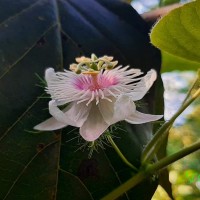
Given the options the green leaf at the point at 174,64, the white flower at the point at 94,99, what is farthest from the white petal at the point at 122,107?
the green leaf at the point at 174,64

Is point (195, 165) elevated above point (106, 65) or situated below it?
below

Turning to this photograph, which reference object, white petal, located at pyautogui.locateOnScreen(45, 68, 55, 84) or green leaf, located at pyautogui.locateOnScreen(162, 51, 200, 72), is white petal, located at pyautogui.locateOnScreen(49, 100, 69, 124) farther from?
green leaf, located at pyautogui.locateOnScreen(162, 51, 200, 72)

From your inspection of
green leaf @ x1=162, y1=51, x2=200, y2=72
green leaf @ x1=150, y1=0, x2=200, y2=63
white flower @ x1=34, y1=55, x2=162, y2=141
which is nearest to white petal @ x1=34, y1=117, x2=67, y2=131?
white flower @ x1=34, y1=55, x2=162, y2=141

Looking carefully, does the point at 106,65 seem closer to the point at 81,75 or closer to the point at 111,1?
the point at 81,75

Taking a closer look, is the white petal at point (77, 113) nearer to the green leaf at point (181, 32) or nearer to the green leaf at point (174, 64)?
the green leaf at point (181, 32)

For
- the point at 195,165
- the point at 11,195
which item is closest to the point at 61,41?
the point at 11,195

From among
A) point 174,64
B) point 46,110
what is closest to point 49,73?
point 46,110

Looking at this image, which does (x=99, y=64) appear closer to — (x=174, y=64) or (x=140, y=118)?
(x=140, y=118)
